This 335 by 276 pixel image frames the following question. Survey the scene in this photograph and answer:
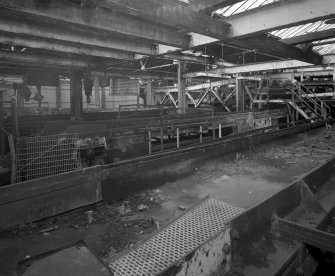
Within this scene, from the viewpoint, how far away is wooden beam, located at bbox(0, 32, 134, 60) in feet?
20.2

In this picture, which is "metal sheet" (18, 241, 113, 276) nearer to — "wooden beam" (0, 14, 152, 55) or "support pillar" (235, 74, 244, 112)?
"wooden beam" (0, 14, 152, 55)

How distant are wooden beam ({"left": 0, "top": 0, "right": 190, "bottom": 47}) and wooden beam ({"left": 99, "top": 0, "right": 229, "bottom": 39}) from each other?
881mm

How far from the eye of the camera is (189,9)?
14.6 feet

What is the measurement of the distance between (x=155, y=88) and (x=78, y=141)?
14954 millimetres

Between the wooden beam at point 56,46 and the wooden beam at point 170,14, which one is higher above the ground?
the wooden beam at point 56,46

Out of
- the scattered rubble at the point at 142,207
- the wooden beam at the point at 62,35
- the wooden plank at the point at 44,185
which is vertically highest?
the wooden beam at the point at 62,35

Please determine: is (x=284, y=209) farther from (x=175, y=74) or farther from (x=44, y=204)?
(x=175, y=74)

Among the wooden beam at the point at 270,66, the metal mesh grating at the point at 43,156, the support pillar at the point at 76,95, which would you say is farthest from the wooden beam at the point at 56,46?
the wooden beam at the point at 270,66

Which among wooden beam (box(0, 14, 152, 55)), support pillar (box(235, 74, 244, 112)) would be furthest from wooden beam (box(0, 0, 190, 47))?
support pillar (box(235, 74, 244, 112))

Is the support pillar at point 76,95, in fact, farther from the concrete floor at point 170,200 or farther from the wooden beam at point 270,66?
the concrete floor at point 170,200

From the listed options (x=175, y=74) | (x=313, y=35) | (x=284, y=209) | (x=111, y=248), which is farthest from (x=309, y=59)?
(x=111, y=248)

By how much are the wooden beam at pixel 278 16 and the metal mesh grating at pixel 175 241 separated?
10.6 feet

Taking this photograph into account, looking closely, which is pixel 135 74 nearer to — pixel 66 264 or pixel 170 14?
pixel 170 14

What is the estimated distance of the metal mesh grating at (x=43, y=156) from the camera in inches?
174
